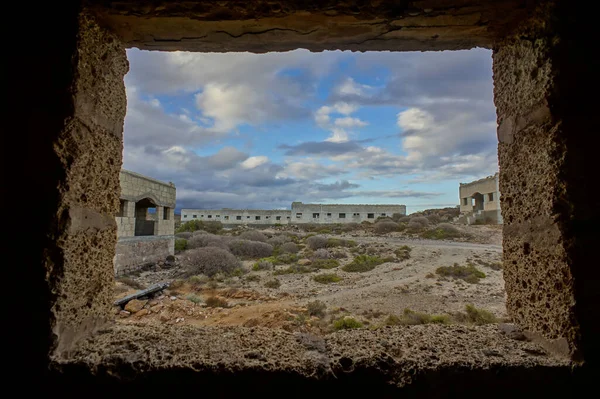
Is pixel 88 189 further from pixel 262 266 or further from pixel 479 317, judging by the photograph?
pixel 262 266

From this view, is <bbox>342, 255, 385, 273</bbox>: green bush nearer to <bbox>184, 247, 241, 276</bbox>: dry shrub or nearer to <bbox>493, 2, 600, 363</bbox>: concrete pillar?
<bbox>184, 247, 241, 276</bbox>: dry shrub

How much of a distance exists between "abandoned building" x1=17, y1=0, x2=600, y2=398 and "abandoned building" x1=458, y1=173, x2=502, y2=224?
26.0 metres

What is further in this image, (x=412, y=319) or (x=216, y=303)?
(x=216, y=303)

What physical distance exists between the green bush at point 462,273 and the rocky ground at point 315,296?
0.64 feet

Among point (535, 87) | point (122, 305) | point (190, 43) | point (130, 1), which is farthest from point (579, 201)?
point (122, 305)

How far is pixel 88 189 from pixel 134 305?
7314 millimetres

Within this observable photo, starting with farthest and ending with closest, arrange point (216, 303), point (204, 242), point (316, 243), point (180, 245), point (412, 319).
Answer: point (316, 243), point (204, 242), point (180, 245), point (216, 303), point (412, 319)

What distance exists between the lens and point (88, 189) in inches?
57.5

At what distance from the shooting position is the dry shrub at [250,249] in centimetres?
1670

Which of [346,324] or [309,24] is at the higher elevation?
[309,24]

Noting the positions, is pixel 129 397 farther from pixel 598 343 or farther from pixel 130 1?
pixel 598 343

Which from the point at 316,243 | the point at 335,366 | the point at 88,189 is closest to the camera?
the point at 335,366

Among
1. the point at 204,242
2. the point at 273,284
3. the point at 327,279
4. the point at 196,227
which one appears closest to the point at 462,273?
the point at 327,279

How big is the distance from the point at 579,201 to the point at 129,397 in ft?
6.63
